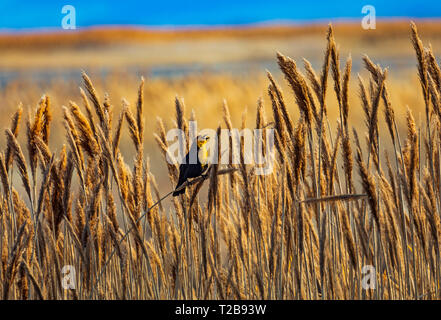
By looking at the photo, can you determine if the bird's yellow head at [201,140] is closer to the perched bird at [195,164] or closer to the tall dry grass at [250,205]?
the perched bird at [195,164]

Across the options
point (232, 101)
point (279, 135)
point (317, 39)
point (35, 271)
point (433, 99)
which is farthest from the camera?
point (317, 39)

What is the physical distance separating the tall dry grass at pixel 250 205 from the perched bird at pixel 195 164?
86 millimetres

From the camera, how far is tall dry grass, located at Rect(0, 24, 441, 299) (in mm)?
1873

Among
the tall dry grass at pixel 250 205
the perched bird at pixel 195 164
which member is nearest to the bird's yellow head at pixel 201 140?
the perched bird at pixel 195 164

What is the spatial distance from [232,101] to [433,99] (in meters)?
10.8

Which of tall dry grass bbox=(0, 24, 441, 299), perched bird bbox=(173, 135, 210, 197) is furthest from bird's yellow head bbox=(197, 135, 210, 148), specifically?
tall dry grass bbox=(0, 24, 441, 299)

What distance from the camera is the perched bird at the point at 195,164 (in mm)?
1986

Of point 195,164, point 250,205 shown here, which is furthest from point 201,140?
point 250,205

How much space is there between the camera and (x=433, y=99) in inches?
80.4

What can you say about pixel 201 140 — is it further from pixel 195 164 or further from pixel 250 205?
pixel 250 205

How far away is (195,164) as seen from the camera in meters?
2.02

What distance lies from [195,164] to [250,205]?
11.2 inches
